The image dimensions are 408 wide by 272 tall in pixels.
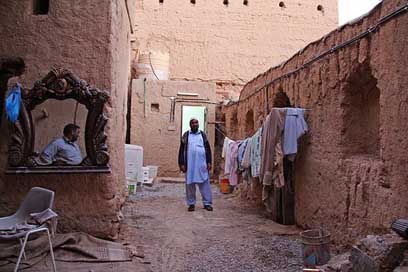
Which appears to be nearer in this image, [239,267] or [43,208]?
[43,208]

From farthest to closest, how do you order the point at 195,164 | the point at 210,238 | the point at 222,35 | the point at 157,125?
the point at 222,35 → the point at 157,125 → the point at 195,164 → the point at 210,238

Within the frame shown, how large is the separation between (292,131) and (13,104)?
3397mm

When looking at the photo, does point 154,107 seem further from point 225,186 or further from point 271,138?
point 271,138

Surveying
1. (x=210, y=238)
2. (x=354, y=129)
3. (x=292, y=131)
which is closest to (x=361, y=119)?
(x=354, y=129)

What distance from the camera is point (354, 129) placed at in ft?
15.0

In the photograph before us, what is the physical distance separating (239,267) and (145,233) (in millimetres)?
1806

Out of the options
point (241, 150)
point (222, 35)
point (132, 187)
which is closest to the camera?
point (241, 150)

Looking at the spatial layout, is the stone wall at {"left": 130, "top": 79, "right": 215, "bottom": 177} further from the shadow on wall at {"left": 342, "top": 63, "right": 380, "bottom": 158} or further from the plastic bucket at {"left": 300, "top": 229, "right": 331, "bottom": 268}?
the plastic bucket at {"left": 300, "top": 229, "right": 331, "bottom": 268}

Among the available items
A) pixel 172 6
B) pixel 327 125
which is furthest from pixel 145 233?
pixel 172 6

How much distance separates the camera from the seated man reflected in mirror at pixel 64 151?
14.0ft

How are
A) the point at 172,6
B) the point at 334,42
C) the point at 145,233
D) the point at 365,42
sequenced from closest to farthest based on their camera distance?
1. the point at 365,42
2. the point at 334,42
3. the point at 145,233
4. the point at 172,6

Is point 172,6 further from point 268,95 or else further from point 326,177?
point 326,177

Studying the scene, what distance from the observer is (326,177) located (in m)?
4.96

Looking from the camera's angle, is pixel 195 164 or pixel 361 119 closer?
pixel 361 119
